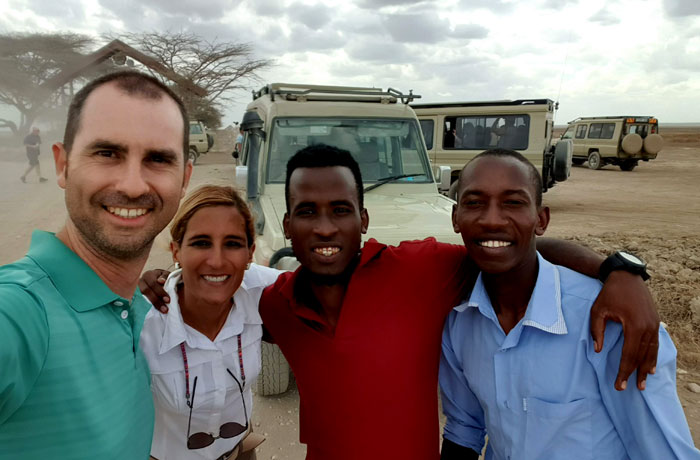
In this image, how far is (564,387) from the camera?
4.02 feet

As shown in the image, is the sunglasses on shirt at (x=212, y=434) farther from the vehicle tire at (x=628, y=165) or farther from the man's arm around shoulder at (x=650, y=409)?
the vehicle tire at (x=628, y=165)

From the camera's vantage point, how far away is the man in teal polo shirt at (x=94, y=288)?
887 millimetres

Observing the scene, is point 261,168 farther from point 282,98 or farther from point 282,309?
point 282,309

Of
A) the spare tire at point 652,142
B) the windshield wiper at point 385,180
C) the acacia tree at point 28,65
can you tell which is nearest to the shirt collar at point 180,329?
the windshield wiper at point 385,180

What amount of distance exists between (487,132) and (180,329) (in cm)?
864

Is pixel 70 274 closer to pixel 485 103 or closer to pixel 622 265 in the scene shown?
pixel 622 265

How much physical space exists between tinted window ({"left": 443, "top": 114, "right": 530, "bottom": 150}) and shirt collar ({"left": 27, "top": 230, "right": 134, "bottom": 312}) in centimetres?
841

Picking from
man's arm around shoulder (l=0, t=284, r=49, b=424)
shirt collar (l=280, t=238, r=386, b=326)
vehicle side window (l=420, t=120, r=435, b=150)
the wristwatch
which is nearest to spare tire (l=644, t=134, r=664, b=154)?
vehicle side window (l=420, t=120, r=435, b=150)

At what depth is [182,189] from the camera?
4.28ft

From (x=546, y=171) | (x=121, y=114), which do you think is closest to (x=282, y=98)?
(x=121, y=114)

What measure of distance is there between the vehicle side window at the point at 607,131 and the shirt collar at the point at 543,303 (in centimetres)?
2152

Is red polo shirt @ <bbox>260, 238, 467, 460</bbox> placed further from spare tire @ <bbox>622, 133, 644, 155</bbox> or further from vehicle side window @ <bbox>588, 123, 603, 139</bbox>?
vehicle side window @ <bbox>588, 123, 603, 139</bbox>

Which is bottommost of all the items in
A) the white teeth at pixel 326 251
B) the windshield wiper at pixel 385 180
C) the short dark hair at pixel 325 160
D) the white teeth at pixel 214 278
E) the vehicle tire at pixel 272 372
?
the vehicle tire at pixel 272 372

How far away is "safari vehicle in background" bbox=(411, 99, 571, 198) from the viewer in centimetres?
859
